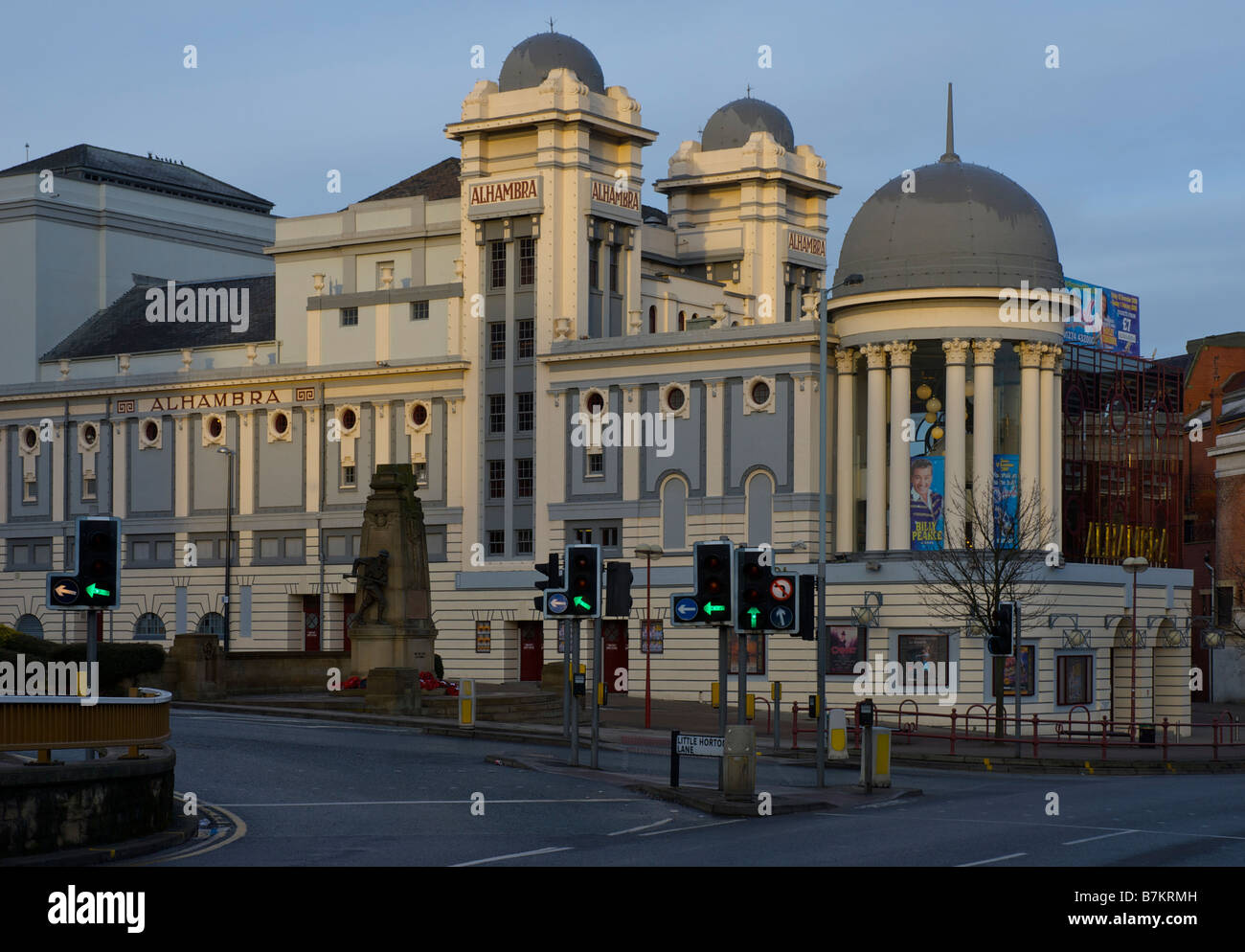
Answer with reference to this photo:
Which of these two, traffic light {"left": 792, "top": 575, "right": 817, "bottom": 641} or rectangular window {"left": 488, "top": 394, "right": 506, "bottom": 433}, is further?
rectangular window {"left": 488, "top": 394, "right": 506, "bottom": 433}

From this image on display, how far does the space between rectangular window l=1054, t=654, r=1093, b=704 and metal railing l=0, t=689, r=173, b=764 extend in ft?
145

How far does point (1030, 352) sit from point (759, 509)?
10.4 m

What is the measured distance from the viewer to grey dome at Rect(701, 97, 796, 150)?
281 feet

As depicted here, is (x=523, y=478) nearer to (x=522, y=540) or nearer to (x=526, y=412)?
(x=522, y=540)

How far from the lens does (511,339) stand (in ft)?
238

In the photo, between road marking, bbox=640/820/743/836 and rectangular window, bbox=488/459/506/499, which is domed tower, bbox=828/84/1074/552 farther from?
road marking, bbox=640/820/743/836

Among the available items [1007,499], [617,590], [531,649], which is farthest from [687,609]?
[531,649]

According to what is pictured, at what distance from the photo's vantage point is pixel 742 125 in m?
85.6

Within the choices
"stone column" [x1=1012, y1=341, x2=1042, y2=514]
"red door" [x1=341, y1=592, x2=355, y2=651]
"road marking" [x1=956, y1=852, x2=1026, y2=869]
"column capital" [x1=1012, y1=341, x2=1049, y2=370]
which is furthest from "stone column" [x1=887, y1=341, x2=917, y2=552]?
"road marking" [x1=956, y1=852, x2=1026, y2=869]

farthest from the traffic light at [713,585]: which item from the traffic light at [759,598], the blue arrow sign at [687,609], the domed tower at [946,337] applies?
the domed tower at [946,337]

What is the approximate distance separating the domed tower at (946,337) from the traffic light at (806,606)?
96.4 ft
